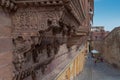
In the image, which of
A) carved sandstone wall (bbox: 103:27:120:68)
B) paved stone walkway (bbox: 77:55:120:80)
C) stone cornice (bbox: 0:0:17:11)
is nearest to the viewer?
stone cornice (bbox: 0:0:17:11)

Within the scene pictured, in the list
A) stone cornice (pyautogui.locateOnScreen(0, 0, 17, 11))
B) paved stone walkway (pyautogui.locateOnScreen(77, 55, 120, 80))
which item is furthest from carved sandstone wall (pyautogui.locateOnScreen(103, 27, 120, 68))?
stone cornice (pyautogui.locateOnScreen(0, 0, 17, 11))

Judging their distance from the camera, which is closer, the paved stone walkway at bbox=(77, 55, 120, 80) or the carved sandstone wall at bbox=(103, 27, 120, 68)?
the paved stone walkway at bbox=(77, 55, 120, 80)

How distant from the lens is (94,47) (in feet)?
78.6

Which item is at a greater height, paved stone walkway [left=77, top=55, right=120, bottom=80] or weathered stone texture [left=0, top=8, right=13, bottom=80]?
weathered stone texture [left=0, top=8, right=13, bottom=80]

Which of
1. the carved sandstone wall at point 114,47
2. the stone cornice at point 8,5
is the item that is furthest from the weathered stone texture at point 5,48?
the carved sandstone wall at point 114,47

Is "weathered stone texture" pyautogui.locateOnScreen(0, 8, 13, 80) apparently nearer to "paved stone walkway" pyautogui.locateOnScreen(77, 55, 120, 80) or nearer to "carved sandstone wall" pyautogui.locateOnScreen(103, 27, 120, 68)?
"paved stone walkway" pyautogui.locateOnScreen(77, 55, 120, 80)

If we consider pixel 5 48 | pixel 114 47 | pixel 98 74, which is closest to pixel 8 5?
pixel 5 48

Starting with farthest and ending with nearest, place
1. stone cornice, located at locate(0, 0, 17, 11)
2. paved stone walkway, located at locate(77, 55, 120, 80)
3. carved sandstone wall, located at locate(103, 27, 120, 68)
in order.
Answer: carved sandstone wall, located at locate(103, 27, 120, 68), paved stone walkway, located at locate(77, 55, 120, 80), stone cornice, located at locate(0, 0, 17, 11)

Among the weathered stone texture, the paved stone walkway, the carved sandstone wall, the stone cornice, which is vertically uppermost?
the stone cornice

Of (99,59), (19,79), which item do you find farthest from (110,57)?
(19,79)

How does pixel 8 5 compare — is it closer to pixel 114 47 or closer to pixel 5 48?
pixel 5 48

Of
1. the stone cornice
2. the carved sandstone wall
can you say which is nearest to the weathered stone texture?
the stone cornice

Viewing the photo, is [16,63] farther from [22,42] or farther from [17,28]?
[17,28]

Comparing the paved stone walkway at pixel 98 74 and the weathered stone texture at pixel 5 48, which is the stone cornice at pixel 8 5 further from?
the paved stone walkway at pixel 98 74
